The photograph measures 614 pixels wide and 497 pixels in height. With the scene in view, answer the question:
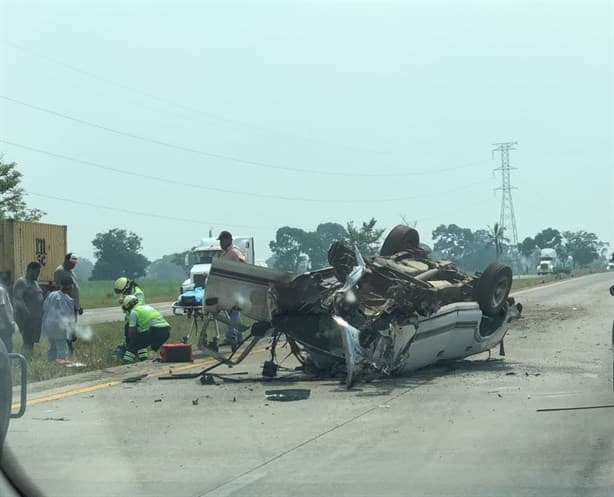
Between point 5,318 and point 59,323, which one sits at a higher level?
point 5,318

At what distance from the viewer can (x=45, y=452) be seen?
7.91m

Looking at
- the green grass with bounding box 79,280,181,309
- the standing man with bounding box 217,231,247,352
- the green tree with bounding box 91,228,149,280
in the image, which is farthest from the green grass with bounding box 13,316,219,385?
the green tree with bounding box 91,228,149,280

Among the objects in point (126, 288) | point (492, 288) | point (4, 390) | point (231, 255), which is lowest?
point (4, 390)

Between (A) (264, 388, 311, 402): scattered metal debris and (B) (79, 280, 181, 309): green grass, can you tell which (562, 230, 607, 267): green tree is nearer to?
(B) (79, 280, 181, 309): green grass

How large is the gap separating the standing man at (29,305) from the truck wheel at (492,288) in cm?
675

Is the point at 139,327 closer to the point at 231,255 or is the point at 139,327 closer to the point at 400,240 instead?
the point at 231,255

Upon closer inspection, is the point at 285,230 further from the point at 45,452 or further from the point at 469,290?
→ the point at 45,452

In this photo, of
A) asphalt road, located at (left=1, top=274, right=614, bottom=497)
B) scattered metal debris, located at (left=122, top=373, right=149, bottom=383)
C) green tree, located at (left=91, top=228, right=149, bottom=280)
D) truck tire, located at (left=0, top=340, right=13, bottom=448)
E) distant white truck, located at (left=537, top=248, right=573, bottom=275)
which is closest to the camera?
asphalt road, located at (left=1, top=274, right=614, bottom=497)

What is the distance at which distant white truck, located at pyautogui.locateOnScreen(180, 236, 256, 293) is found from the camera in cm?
3356

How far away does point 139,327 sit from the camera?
14664 millimetres

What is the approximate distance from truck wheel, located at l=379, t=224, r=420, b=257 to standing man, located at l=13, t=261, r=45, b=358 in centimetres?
536

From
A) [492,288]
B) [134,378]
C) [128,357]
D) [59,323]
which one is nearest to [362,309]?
[492,288]

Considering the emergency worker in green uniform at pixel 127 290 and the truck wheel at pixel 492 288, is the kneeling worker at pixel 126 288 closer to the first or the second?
the emergency worker in green uniform at pixel 127 290

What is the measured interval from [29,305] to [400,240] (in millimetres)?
5807
